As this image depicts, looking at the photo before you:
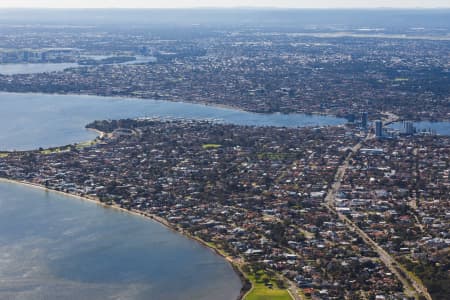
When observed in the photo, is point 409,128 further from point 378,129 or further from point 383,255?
point 383,255

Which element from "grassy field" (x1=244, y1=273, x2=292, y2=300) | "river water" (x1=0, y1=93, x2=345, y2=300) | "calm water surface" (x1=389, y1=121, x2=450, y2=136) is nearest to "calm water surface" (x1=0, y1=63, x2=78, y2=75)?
"calm water surface" (x1=389, y1=121, x2=450, y2=136)

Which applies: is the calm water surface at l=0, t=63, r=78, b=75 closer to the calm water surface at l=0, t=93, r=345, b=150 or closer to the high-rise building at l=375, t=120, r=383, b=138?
the calm water surface at l=0, t=93, r=345, b=150

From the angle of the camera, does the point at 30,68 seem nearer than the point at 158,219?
No

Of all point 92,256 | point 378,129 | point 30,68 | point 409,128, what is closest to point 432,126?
point 409,128

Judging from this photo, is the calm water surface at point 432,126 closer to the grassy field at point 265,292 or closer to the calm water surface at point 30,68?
the grassy field at point 265,292

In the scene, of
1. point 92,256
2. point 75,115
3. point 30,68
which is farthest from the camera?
point 30,68

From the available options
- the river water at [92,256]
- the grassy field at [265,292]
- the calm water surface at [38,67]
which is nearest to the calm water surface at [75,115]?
the river water at [92,256]
